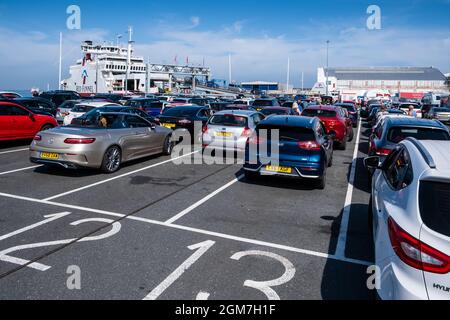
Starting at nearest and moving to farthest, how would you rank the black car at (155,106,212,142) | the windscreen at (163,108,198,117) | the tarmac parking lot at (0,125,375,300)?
1. the tarmac parking lot at (0,125,375,300)
2. the black car at (155,106,212,142)
3. the windscreen at (163,108,198,117)

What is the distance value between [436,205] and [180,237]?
340 cm

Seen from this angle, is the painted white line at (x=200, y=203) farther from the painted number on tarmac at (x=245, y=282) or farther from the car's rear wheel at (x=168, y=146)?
the car's rear wheel at (x=168, y=146)

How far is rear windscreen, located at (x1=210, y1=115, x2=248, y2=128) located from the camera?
11164mm

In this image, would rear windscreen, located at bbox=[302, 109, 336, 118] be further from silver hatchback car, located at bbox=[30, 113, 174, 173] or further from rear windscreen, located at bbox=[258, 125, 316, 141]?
silver hatchback car, located at bbox=[30, 113, 174, 173]

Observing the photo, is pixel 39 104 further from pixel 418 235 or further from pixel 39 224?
pixel 418 235

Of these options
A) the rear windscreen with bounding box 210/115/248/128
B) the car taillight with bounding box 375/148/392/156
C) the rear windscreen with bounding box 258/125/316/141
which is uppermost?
the rear windscreen with bounding box 210/115/248/128

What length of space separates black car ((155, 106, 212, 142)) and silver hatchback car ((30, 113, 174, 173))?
329 cm

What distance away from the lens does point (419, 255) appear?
2570mm

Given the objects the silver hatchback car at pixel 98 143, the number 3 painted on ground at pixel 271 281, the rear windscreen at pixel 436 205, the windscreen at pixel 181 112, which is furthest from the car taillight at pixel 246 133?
the rear windscreen at pixel 436 205

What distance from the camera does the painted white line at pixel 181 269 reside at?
12.3 ft

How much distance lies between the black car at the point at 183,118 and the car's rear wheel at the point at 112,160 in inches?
187

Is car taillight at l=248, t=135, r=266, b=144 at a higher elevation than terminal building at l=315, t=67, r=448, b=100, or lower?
lower

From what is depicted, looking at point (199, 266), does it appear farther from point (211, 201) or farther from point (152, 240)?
point (211, 201)

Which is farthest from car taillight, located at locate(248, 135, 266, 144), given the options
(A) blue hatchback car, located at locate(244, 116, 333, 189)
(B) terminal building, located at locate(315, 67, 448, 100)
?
(B) terminal building, located at locate(315, 67, 448, 100)
